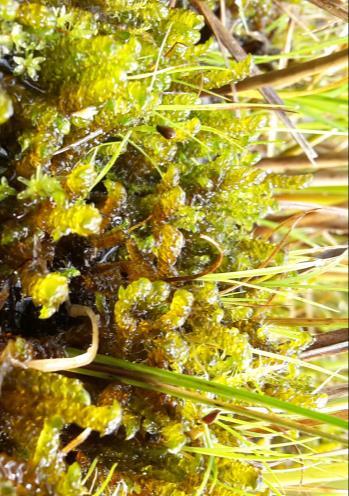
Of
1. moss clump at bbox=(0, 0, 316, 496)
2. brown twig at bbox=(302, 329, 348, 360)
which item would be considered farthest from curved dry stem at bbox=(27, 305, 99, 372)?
brown twig at bbox=(302, 329, 348, 360)

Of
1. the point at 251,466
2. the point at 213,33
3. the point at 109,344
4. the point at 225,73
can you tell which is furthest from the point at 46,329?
the point at 213,33

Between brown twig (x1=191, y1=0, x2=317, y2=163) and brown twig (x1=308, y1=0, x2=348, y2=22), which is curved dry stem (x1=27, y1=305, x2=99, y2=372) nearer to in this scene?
brown twig (x1=191, y1=0, x2=317, y2=163)

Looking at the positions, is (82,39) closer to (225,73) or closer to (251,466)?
(225,73)

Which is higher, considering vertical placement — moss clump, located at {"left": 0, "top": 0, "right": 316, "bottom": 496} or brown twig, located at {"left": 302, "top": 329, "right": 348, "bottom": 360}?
moss clump, located at {"left": 0, "top": 0, "right": 316, "bottom": 496}

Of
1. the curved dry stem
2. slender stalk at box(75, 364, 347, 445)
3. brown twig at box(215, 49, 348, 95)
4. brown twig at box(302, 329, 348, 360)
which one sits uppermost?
brown twig at box(215, 49, 348, 95)

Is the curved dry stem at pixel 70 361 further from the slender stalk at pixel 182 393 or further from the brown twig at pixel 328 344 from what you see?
the brown twig at pixel 328 344

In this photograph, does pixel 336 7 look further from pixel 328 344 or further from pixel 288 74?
pixel 328 344

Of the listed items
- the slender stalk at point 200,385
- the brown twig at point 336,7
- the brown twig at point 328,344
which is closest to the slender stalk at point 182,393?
the slender stalk at point 200,385
